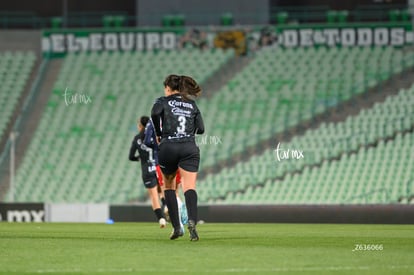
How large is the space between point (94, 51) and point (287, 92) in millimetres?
7316

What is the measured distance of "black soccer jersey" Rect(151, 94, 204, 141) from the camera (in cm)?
1320

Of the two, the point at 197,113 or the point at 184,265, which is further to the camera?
the point at 197,113

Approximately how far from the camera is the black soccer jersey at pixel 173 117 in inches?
520

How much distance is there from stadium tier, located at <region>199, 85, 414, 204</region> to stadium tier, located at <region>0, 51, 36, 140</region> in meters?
8.03

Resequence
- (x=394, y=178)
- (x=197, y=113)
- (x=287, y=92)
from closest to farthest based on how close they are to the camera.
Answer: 1. (x=197, y=113)
2. (x=394, y=178)
3. (x=287, y=92)

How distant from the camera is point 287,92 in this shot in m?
32.7

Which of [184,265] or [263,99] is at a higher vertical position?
[263,99]

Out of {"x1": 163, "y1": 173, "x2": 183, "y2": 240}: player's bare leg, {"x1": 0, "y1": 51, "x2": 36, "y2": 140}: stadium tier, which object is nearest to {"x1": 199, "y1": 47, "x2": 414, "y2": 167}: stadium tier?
{"x1": 0, "y1": 51, "x2": 36, "y2": 140}: stadium tier

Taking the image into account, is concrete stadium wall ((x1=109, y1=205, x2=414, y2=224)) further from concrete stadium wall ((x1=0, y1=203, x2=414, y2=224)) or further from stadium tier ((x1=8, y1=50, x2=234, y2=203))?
stadium tier ((x1=8, y1=50, x2=234, y2=203))

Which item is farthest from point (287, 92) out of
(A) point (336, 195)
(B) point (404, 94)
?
(A) point (336, 195)

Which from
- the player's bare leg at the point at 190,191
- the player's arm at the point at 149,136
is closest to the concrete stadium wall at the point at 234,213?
the player's arm at the point at 149,136

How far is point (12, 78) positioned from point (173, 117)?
75.8 ft

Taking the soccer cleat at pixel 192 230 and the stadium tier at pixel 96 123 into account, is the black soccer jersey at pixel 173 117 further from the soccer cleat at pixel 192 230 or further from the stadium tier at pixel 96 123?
the stadium tier at pixel 96 123

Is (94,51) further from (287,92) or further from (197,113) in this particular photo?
(197,113)
